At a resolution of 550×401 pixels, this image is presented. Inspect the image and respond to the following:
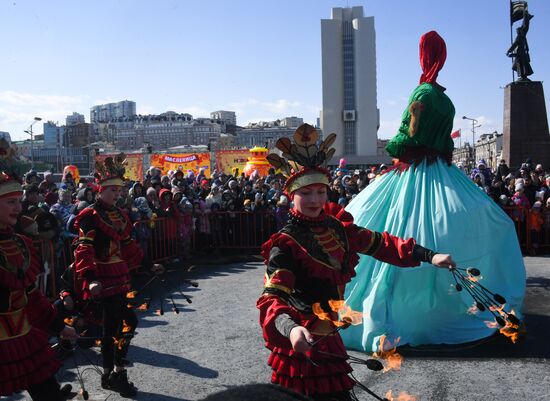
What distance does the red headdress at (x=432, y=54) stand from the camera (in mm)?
6547

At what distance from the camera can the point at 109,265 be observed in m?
5.14

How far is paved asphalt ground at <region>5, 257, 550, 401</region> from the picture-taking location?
4.79m

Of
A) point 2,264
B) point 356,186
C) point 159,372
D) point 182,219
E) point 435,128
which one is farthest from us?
point 356,186

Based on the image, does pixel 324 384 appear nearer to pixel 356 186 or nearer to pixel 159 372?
pixel 159 372

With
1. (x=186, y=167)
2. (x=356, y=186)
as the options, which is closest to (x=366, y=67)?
(x=186, y=167)

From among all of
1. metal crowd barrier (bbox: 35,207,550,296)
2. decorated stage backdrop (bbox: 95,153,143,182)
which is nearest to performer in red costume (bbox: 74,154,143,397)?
metal crowd barrier (bbox: 35,207,550,296)

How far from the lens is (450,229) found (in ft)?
18.6

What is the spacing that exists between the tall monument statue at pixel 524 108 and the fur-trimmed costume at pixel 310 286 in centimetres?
1753

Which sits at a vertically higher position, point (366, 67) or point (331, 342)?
point (366, 67)

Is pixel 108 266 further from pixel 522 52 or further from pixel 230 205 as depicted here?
pixel 522 52

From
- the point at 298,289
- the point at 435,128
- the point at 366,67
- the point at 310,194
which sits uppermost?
the point at 366,67

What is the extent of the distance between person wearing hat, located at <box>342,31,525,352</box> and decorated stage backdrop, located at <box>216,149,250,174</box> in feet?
69.1

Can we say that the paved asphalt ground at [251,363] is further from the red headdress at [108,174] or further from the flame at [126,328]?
the red headdress at [108,174]

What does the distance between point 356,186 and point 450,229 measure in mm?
8756
